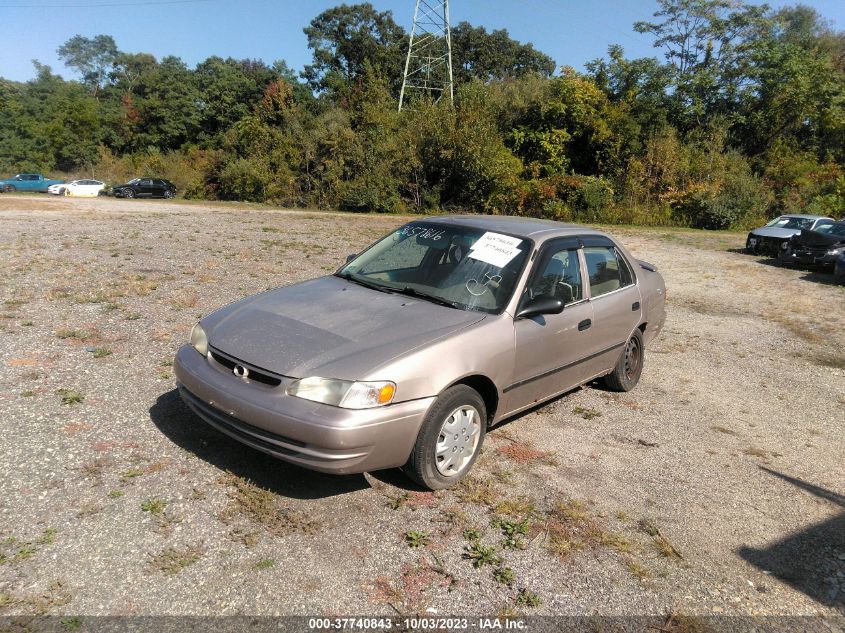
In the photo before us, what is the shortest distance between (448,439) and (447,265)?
1.46 m

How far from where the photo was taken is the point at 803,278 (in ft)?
47.1

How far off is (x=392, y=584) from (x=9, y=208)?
22.7m

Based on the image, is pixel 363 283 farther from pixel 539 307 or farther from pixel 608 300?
pixel 608 300

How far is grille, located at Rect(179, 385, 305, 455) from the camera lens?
337 cm

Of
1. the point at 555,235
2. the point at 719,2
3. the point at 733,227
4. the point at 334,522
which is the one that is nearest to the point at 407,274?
the point at 555,235

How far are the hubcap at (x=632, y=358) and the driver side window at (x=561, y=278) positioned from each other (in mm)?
1187

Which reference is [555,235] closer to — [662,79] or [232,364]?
[232,364]

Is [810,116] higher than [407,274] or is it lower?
higher

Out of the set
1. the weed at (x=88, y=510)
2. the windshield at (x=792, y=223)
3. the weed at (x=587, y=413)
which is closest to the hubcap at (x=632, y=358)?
the weed at (x=587, y=413)

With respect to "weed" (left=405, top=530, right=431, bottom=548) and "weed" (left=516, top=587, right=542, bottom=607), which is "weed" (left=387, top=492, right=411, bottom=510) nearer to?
"weed" (left=405, top=530, right=431, bottom=548)

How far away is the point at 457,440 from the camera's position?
3.78 m

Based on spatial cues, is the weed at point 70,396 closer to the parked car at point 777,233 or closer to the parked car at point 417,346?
the parked car at point 417,346

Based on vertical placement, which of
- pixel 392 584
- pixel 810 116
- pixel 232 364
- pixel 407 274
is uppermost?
pixel 810 116

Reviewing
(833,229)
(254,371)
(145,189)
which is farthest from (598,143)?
(254,371)
